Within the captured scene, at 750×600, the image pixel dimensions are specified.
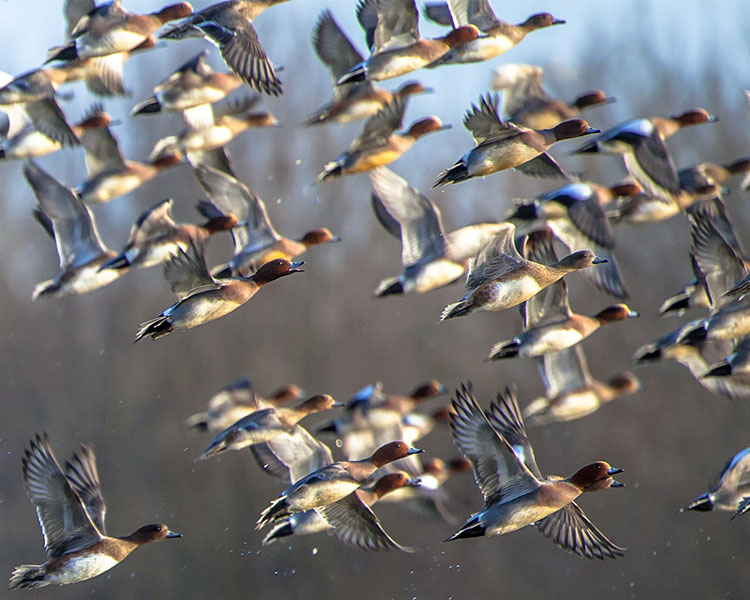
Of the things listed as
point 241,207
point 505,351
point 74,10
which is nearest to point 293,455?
point 505,351

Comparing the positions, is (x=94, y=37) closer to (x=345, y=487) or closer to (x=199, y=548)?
(x=345, y=487)

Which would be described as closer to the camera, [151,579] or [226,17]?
[226,17]

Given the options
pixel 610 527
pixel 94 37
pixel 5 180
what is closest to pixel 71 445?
pixel 5 180

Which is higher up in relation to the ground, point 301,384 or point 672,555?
point 301,384

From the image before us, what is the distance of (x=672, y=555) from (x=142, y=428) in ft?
33.7

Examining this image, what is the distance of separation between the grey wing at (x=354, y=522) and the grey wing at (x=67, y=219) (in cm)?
325

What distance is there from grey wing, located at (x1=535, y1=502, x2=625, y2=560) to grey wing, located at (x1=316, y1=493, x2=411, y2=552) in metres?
1.04

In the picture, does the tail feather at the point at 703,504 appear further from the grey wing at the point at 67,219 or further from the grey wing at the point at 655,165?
the grey wing at the point at 67,219

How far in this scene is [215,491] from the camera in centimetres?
2309

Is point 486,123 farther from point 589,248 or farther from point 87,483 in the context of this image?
point 87,483

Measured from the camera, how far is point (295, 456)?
940 cm

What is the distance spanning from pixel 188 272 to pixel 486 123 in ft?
6.99

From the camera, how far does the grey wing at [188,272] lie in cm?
763

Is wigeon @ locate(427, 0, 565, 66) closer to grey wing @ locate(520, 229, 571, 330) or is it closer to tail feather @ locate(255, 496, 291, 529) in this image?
grey wing @ locate(520, 229, 571, 330)
